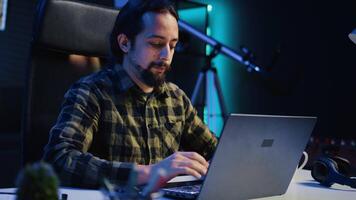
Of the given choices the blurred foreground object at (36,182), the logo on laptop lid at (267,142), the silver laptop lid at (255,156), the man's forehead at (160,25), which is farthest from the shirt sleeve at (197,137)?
the blurred foreground object at (36,182)

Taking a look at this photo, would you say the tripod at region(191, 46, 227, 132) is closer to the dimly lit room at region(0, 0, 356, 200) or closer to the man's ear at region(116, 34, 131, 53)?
the dimly lit room at region(0, 0, 356, 200)

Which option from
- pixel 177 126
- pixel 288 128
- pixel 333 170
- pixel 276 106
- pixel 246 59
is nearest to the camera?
pixel 288 128

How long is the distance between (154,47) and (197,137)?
1.23ft

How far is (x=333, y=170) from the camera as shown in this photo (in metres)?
1.21

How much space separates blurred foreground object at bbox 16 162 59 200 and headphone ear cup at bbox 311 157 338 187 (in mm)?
888

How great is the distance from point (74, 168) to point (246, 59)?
85.6 inches

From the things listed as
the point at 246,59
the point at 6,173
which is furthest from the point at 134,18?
the point at 246,59

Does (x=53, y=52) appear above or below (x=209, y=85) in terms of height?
above

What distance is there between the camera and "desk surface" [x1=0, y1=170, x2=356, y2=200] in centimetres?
96

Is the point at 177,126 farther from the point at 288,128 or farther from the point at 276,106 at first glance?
the point at 276,106

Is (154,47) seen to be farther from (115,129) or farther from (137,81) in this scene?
(115,129)

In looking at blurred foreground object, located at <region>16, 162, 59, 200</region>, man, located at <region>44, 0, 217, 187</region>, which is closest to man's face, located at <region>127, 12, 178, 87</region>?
man, located at <region>44, 0, 217, 187</region>

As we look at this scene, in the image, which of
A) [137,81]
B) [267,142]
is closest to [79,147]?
[137,81]

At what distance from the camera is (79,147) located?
3.88ft
